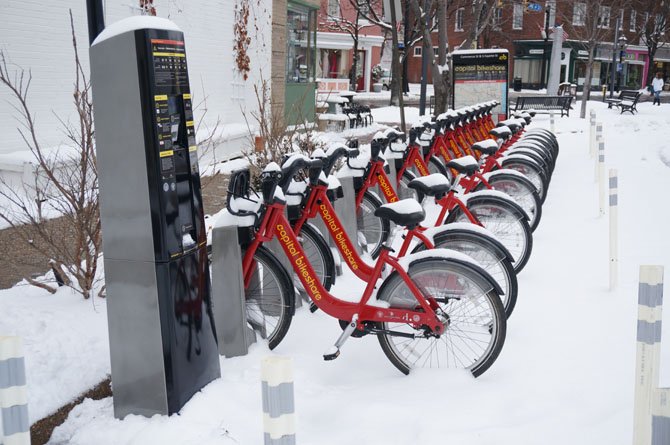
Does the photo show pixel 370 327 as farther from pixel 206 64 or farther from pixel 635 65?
pixel 635 65

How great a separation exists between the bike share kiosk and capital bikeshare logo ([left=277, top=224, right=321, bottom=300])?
730 mm

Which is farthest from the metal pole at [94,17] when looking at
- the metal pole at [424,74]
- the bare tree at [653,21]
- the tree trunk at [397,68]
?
the bare tree at [653,21]

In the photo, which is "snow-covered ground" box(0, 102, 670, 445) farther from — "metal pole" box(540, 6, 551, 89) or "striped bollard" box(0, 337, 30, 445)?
"metal pole" box(540, 6, 551, 89)

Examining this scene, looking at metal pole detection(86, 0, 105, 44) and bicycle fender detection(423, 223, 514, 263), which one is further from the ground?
metal pole detection(86, 0, 105, 44)

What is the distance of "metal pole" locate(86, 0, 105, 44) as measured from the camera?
12.5 feet

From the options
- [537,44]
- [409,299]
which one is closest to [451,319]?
[409,299]

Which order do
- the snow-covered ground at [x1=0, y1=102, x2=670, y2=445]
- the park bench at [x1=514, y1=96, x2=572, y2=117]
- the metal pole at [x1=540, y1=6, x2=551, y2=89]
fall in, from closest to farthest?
the snow-covered ground at [x1=0, y1=102, x2=670, y2=445] < the park bench at [x1=514, y1=96, x2=572, y2=117] < the metal pole at [x1=540, y1=6, x2=551, y2=89]

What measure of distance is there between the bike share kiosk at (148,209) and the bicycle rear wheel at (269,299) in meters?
0.77

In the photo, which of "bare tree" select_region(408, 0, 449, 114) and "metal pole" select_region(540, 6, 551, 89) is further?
"metal pole" select_region(540, 6, 551, 89)

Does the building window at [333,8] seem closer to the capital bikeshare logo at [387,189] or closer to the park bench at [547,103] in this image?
the park bench at [547,103]

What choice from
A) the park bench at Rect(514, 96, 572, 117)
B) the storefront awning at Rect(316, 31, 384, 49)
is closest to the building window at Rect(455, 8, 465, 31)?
the storefront awning at Rect(316, 31, 384, 49)

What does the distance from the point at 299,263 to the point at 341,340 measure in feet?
1.84

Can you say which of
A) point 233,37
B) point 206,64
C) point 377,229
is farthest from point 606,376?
point 233,37

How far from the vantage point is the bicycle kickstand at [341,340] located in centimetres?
408
